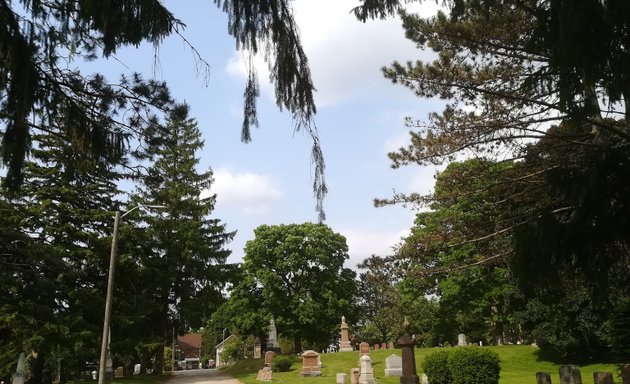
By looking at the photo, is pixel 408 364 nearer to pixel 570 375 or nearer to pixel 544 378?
pixel 544 378

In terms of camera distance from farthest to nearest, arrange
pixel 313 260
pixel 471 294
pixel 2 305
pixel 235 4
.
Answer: pixel 313 260 < pixel 471 294 < pixel 2 305 < pixel 235 4

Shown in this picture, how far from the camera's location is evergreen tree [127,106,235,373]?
1190 inches

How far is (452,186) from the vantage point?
47.6ft

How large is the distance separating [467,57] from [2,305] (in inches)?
805

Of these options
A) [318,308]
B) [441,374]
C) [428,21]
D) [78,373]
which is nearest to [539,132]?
[428,21]

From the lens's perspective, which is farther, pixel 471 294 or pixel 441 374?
pixel 471 294

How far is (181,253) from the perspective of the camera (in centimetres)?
3281

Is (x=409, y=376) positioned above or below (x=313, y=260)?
below

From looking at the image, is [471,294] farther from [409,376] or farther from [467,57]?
[467,57]

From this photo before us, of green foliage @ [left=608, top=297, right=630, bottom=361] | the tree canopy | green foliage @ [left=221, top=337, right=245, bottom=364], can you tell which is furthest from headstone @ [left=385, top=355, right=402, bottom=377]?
green foliage @ [left=221, top=337, right=245, bottom=364]

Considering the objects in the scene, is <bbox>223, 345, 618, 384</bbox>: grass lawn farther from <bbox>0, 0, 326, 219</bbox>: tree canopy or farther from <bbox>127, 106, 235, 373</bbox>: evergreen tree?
<bbox>0, 0, 326, 219</bbox>: tree canopy

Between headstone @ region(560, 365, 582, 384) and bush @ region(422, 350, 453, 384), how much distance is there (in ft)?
12.0

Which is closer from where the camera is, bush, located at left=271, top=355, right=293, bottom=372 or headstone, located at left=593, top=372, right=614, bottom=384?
headstone, located at left=593, top=372, right=614, bottom=384

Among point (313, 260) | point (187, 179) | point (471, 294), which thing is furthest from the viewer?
point (313, 260)
